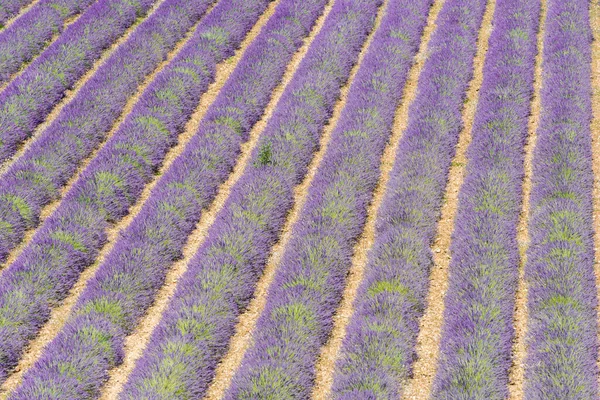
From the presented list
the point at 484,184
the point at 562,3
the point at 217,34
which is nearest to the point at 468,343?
the point at 484,184

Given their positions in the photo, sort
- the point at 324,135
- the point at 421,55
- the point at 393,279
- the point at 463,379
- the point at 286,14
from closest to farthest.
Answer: the point at 463,379
the point at 393,279
the point at 324,135
the point at 421,55
the point at 286,14

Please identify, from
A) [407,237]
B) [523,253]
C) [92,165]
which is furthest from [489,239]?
[92,165]

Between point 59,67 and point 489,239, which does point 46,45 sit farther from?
point 489,239

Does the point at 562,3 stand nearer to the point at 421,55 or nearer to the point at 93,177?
the point at 421,55

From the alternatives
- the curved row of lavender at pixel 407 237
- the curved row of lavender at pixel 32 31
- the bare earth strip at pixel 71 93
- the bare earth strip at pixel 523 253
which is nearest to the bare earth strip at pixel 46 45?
the curved row of lavender at pixel 32 31

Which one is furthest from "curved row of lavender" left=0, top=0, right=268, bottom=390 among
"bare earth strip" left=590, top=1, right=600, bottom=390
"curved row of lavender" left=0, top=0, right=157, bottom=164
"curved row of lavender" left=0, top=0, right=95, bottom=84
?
"bare earth strip" left=590, top=1, right=600, bottom=390

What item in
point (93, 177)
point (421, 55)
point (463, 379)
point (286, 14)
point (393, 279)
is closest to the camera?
point (463, 379)

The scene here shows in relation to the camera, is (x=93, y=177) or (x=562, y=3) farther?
(x=562, y=3)

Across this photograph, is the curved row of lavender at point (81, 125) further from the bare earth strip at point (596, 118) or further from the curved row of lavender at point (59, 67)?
the bare earth strip at point (596, 118)
